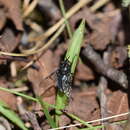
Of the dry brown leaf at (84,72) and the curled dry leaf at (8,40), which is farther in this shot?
the dry brown leaf at (84,72)

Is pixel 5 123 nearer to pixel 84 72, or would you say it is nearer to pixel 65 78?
pixel 65 78

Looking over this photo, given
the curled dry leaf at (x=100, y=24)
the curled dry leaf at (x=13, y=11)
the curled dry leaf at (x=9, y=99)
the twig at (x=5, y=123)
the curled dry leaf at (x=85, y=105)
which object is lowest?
the curled dry leaf at (x=85, y=105)

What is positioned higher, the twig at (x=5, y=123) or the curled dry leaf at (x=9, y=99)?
the curled dry leaf at (x=9, y=99)

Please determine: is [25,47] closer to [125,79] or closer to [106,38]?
[106,38]

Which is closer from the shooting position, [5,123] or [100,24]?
[5,123]

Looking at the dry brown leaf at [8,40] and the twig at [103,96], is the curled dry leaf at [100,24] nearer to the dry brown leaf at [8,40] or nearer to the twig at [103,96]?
the twig at [103,96]

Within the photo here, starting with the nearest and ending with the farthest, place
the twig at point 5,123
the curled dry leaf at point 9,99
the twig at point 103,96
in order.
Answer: the twig at point 5,123
the twig at point 103,96
the curled dry leaf at point 9,99

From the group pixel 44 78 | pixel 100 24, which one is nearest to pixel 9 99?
pixel 44 78

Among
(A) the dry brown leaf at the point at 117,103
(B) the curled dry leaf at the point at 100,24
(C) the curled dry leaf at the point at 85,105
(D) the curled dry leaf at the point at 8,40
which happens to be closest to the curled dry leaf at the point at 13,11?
(D) the curled dry leaf at the point at 8,40
